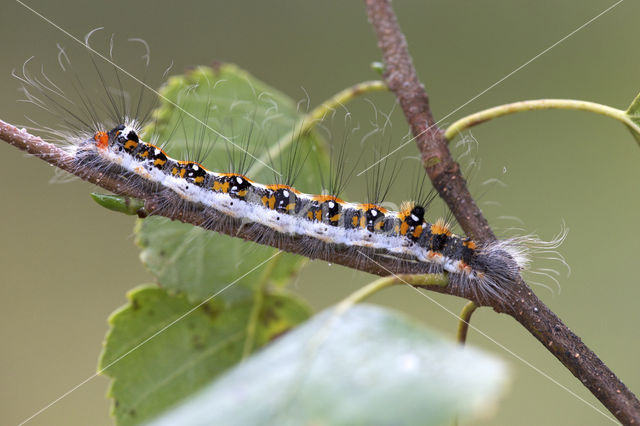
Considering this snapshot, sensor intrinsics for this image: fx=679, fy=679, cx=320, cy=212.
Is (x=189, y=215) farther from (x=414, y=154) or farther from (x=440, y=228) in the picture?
(x=414, y=154)

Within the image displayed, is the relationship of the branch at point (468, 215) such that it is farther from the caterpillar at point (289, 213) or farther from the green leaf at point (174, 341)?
the green leaf at point (174, 341)

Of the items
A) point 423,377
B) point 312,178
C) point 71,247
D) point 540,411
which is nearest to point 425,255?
point 312,178

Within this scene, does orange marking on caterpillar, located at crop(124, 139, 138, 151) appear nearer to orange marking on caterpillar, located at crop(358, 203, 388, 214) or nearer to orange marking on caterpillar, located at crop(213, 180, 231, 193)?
orange marking on caterpillar, located at crop(213, 180, 231, 193)

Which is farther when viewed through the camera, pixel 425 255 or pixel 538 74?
pixel 538 74

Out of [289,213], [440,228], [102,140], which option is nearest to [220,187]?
[289,213]

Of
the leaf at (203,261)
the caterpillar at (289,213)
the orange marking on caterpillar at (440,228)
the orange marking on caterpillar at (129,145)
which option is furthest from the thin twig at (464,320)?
the orange marking on caterpillar at (129,145)

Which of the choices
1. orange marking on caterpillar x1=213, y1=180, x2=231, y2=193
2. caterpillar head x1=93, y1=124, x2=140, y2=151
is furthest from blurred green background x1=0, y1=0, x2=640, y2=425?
caterpillar head x1=93, y1=124, x2=140, y2=151

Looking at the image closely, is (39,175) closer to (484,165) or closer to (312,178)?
(484,165)
